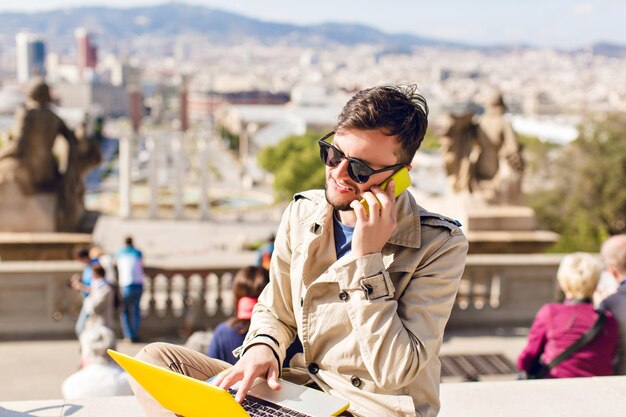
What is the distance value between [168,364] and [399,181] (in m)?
1.01

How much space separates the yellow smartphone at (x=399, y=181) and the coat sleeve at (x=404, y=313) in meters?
0.21

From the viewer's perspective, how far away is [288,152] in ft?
219

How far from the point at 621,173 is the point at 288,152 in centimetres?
3878

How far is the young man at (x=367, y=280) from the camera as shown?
2533 mm

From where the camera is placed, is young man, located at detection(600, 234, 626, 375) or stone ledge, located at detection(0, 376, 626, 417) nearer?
stone ledge, located at detection(0, 376, 626, 417)

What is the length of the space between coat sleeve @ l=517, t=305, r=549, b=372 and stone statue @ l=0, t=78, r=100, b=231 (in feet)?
17.5

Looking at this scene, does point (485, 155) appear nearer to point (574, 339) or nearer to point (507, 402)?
point (574, 339)

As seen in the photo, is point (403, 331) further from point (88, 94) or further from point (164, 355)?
point (88, 94)

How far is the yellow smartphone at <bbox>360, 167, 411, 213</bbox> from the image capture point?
2605mm

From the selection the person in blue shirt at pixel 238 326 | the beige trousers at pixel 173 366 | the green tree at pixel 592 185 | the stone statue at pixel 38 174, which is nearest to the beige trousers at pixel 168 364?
the beige trousers at pixel 173 366

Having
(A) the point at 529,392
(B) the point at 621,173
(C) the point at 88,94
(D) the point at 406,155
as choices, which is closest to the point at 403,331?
(D) the point at 406,155

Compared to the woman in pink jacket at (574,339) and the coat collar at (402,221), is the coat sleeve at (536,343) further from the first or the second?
the coat collar at (402,221)

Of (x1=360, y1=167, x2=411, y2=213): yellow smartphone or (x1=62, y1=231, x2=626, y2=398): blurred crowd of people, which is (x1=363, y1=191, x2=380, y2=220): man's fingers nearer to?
(x1=360, y1=167, x2=411, y2=213): yellow smartphone

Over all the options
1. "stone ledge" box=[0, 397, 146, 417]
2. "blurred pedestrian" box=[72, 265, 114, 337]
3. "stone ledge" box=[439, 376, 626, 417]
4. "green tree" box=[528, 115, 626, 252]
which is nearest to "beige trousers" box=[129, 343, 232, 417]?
"stone ledge" box=[0, 397, 146, 417]
